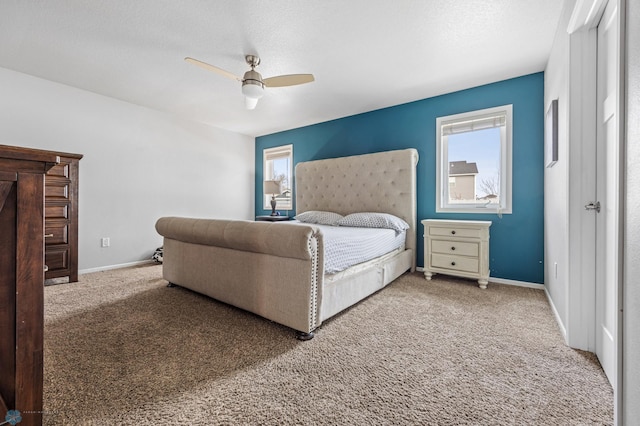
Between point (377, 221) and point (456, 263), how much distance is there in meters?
0.97

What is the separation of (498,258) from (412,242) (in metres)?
0.95

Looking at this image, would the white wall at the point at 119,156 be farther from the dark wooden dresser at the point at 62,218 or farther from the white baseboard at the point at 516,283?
the white baseboard at the point at 516,283

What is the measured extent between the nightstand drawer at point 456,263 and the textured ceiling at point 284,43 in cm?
199

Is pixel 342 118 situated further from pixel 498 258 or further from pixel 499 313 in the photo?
pixel 499 313

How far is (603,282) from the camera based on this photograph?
5.15 ft

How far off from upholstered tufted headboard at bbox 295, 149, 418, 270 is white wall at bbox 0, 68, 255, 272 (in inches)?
68.4

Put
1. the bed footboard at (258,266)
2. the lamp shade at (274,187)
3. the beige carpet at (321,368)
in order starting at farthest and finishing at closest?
the lamp shade at (274,187) < the bed footboard at (258,266) < the beige carpet at (321,368)

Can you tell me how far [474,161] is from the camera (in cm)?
331

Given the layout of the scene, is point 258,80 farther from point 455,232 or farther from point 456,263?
point 456,263

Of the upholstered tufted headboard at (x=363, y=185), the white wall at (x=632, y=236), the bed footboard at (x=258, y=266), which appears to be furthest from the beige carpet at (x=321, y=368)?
the upholstered tufted headboard at (x=363, y=185)

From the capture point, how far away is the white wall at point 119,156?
310cm

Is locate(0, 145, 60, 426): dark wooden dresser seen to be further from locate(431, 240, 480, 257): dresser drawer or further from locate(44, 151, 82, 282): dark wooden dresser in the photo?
locate(431, 240, 480, 257): dresser drawer

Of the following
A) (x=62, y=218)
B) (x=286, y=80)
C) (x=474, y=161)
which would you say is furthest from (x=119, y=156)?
(x=474, y=161)

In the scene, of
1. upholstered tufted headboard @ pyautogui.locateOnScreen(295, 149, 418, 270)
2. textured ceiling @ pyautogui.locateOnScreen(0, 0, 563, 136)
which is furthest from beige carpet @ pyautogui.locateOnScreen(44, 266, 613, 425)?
textured ceiling @ pyautogui.locateOnScreen(0, 0, 563, 136)
